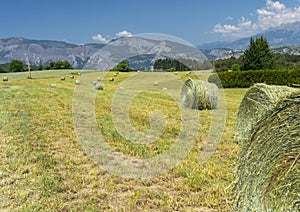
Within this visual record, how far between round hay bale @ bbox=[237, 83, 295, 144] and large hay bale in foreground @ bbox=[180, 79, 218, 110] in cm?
489

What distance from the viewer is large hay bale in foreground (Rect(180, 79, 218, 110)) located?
1183 centimetres

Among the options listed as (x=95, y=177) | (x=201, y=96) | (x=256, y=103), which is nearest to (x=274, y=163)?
(x=95, y=177)

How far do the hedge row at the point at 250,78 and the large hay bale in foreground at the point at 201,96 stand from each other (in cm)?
1918

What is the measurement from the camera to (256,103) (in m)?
5.86

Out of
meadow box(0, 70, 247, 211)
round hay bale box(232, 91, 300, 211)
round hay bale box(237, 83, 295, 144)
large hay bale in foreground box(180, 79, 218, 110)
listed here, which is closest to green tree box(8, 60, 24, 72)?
large hay bale in foreground box(180, 79, 218, 110)

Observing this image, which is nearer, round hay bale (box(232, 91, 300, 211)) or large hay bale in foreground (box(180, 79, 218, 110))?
round hay bale (box(232, 91, 300, 211))

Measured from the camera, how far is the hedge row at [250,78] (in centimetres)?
3119

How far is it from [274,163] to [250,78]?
108 feet

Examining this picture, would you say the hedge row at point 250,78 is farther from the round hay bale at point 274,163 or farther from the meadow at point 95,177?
the round hay bale at point 274,163

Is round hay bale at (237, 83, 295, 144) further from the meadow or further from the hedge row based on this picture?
the hedge row

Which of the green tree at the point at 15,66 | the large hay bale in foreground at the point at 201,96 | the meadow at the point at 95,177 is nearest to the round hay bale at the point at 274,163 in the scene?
the meadow at the point at 95,177

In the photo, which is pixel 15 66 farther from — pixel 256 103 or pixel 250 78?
pixel 256 103

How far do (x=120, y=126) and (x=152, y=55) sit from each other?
3.99 m

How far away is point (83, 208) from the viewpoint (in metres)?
3.72
